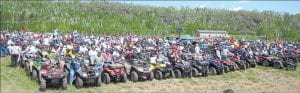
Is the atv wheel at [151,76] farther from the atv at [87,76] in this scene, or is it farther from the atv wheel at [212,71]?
the atv wheel at [212,71]

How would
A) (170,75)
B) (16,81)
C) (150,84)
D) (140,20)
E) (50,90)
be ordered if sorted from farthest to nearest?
(140,20), (170,75), (150,84), (16,81), (50,90)

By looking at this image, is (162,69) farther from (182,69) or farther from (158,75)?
(182,69)

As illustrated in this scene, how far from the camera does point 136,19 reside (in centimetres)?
8456

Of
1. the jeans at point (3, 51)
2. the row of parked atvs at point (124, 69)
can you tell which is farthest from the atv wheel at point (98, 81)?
the jeans at point (3, 51)

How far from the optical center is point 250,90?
78.9 feet

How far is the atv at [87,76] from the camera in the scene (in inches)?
837

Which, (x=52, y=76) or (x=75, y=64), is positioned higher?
(x=75, y=64)

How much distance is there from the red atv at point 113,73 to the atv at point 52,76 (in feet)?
7.89

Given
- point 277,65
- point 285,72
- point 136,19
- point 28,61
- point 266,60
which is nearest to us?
point 28,61

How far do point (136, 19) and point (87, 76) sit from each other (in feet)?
208

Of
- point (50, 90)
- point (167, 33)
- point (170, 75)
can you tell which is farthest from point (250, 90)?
point (167, 33)

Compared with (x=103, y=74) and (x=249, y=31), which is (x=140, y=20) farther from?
(x=103, y=74)

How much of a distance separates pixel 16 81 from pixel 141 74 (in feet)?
19.4

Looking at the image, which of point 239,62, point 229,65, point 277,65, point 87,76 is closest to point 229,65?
point 229,65
